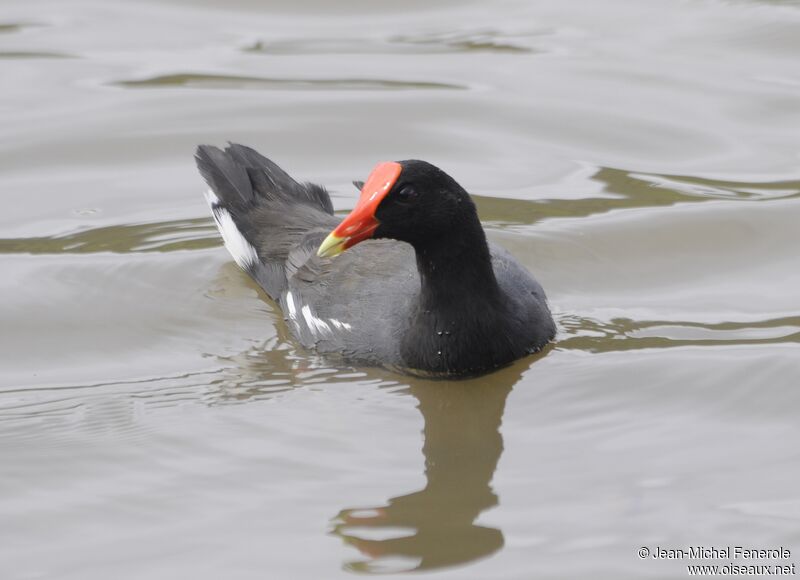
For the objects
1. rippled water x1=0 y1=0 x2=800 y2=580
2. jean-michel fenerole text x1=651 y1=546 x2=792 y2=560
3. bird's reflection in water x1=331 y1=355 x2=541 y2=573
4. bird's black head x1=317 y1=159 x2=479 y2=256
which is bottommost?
jean-michel fenerole text x1=651 y1=546 x2=792 y2=560

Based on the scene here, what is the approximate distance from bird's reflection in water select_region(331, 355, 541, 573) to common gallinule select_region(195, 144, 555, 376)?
0.78 ft

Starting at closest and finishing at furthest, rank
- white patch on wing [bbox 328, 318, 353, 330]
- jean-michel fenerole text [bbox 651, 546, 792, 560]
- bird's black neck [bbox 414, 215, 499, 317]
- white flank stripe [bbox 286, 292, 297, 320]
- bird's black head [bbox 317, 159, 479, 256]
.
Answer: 1. jean-michel fenerole text [bbox 651, 546, 792, 560]
2. bird's black head [bbox 317, 159, 479, 256]
3. bird's black neck [bbox 414, 215, 499, 317]
4. white patch on wing [bbox 328, 318, 353, 330]
5. white flank stripe [bbox 286, 292, 297, 320]

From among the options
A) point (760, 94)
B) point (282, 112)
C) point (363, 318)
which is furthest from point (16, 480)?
A: point (760, 94)

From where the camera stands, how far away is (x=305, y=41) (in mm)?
12148

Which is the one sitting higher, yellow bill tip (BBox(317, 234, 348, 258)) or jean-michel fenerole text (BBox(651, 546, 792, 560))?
yellow bill tip (BBox(317, 234, 348, 258))

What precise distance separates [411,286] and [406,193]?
0.68m

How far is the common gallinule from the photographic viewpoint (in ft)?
20.7

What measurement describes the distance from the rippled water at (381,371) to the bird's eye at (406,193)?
0.87 metres

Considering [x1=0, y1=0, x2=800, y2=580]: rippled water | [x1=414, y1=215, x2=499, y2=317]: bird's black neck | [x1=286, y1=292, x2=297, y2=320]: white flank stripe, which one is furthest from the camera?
[x1=286, y1=292, x2=297, y2=320]: white flank stripe

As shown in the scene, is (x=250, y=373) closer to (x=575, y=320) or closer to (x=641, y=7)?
(x=575, y=320)

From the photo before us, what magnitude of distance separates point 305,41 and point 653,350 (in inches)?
246

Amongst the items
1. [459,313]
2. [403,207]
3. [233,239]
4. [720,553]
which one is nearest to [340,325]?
[459,313]

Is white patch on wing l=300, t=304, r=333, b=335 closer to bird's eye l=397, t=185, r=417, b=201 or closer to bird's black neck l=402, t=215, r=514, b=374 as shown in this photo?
bird's black neck l=402, t=215, r=514, b=374

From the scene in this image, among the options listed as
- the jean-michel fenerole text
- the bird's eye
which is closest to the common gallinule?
the bird's eye
